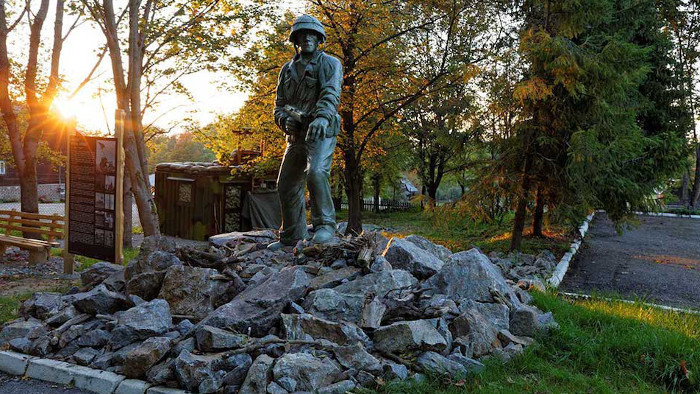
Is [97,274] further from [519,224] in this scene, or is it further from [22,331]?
[519,224]

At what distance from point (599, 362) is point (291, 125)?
13.6 feet

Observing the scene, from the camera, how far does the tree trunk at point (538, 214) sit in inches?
515

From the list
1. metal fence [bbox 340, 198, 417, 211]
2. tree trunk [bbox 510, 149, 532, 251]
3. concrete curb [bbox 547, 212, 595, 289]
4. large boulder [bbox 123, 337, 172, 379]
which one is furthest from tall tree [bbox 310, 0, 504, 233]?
metal fence [bbox 340, 198, 417, 211]

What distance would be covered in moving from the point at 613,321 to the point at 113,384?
4884 millimetres

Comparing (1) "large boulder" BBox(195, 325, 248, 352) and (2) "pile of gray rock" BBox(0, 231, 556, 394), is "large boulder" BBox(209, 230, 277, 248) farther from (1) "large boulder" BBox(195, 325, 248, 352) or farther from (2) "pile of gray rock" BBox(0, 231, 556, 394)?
(1) "large boulder" BBox(195, 325, 248, 352)

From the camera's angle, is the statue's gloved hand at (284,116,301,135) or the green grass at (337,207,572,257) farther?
the green grass at (337,207,572,257)

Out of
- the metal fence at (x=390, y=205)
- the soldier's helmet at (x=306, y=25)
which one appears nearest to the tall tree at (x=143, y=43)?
the soldier's helmet at (x=306, y=25)

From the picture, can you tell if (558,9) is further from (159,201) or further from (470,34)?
(159,201)

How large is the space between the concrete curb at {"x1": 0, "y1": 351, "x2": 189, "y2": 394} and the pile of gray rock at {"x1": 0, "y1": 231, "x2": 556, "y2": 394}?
0.09 meters

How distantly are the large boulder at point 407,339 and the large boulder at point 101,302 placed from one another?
279cm

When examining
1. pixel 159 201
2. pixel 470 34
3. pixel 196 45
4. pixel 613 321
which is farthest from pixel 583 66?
pixel 159 201

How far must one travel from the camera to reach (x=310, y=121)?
20.9ft

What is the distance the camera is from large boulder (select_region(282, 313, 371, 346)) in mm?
4492

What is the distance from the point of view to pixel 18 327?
5.27m
